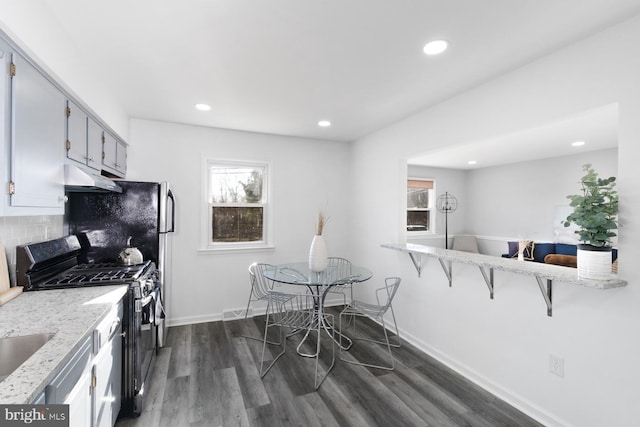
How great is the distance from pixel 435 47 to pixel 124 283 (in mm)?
2605

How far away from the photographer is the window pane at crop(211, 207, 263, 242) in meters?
3.99

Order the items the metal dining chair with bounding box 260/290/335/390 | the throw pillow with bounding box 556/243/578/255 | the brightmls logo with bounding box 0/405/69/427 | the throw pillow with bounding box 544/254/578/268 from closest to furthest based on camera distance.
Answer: the brightmls logo with bounding box 0/405/69/427, the metal dining chair with bounding box 260/290/335/390, the throw pillow with bounding box 544/254/578/268, the throw pillow with bounding box 556/243/578/255

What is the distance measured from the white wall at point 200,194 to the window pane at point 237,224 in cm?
22

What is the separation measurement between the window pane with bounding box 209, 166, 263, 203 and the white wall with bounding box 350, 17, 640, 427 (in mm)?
2025

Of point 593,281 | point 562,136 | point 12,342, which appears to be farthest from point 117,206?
point 562,136

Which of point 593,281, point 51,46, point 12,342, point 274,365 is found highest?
point 51,46

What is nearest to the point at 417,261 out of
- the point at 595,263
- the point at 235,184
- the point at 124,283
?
the point at 595,263

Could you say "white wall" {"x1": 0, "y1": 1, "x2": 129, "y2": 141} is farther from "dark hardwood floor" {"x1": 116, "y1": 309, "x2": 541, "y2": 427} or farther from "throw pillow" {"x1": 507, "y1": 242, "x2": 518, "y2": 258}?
"throw pillow" {"x1": 507, "y1": 242, "x2": 518, "y2": 258}

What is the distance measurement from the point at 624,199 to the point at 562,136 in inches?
107

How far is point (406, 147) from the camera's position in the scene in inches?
133

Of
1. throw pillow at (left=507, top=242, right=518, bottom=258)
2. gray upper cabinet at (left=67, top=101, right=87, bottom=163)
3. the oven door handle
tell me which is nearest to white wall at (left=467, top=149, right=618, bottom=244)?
throw pillow at (left=507, top=242, right=518, bottom=258)

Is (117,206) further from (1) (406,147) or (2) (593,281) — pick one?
(2) (593,281)

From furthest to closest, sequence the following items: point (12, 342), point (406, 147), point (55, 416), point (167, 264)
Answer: point (167, 264) < point (406, 147) < point (12, 342) < point (55, 416)

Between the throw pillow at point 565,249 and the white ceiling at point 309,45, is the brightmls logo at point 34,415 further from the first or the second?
the throw pillow at point 565,249
